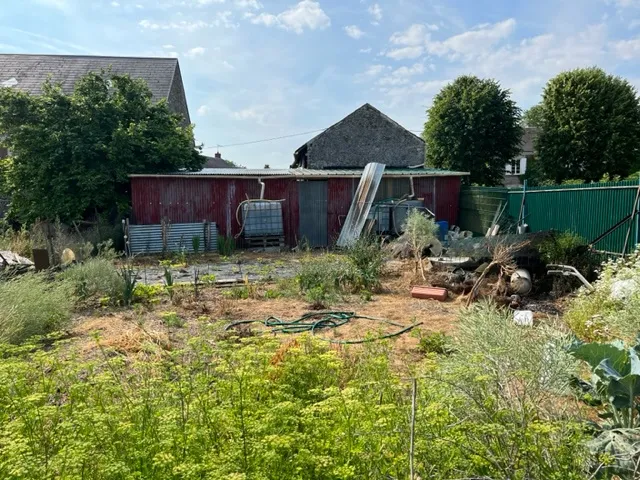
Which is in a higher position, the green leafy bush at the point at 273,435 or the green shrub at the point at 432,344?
the green leafy bush at the point at 273,435

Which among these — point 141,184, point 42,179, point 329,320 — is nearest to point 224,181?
point 141,184

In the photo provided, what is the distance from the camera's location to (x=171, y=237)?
1233cm

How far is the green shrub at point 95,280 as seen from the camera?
6359 mm

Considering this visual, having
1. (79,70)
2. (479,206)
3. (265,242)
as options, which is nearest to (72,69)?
(79,70)

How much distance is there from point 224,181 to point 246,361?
1127 cm

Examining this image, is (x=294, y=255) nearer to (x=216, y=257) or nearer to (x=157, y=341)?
(x=216, y=257)

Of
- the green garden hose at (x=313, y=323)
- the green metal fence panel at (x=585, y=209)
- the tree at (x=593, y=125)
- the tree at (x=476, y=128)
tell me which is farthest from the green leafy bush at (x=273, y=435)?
the tree at (x=593, y=125)

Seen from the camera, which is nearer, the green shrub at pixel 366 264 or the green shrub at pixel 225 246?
the green shrub at pixel 366 264

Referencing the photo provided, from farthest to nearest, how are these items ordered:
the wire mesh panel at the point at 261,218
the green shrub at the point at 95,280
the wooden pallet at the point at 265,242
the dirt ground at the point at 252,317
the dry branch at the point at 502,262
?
the wooden pallet at the point at 265,242
the wire mesh panel at the point at 261,218
the green shrub at the point at 95,280
the dry branch at the point at 502,262
the dirt ground at the point at 252,317

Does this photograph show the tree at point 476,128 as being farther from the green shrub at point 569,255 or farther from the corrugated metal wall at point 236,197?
the green shrub at point 569,255

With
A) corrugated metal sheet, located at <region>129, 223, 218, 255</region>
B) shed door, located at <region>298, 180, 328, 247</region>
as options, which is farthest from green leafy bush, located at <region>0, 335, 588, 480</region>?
shed door, located at <region>298, 180, 328, 247</region>

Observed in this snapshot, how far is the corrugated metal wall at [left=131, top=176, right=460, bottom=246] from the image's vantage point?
12.7 meters

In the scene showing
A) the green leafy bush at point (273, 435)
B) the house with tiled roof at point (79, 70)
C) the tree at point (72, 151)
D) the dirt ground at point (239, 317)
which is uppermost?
the house with tiled roof at point (79, 70)

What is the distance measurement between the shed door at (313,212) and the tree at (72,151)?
13.9ft
